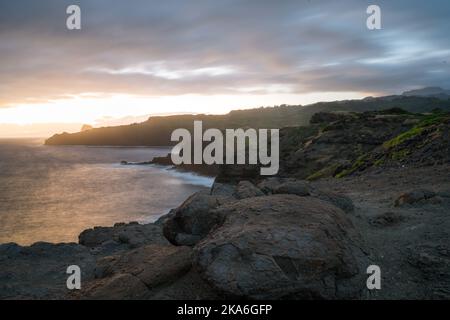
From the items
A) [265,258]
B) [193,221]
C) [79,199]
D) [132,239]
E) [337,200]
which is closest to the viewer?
[265,258]

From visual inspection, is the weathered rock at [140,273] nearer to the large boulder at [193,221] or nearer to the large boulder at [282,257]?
the large boulder at [193,221]

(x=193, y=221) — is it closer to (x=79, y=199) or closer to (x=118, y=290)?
(x=118, y=290)

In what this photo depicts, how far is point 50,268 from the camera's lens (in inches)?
552

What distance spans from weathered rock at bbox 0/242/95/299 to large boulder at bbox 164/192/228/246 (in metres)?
2.80

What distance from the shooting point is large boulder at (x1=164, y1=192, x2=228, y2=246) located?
36.7 feet

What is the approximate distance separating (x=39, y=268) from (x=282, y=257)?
9465 mm

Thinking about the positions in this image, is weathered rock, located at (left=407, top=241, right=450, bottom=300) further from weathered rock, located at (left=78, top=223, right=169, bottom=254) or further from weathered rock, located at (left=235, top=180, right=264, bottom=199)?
weathered rock, located at (left=78, top=223, right=169, bottom=254)

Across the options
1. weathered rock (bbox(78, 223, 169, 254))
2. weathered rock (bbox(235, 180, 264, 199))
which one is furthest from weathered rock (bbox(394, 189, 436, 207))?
weathered rock (bbox(78, 223, 169, 254))

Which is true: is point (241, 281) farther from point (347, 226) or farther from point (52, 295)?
point (52, 295)

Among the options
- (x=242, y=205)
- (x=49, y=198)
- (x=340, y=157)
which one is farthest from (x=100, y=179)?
(x=242, y=205)

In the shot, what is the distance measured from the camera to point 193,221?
37.4ft

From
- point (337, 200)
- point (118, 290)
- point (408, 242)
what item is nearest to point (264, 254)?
point (118, 290)

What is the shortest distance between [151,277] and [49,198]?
64150mm
